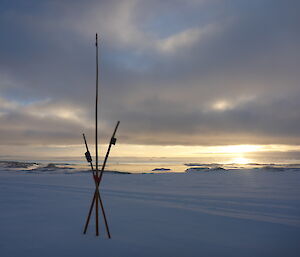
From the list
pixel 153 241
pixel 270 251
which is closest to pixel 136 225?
pixel 153 241

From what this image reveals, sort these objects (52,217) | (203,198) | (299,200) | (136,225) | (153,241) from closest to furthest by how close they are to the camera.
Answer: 1. (153,241)
2. (136,225)
3. (52,217)
4. (299,200)
5. (203,198)

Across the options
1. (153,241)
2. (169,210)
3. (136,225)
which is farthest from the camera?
(169,210)

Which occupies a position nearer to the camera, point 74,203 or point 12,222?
point 12,222

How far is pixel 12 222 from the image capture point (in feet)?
25.2

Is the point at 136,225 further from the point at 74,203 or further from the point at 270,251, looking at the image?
the point at 74,203

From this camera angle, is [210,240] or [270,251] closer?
[270,251]

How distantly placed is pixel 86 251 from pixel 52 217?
356 centimetres

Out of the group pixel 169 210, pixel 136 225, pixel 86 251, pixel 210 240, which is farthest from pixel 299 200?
pixel 86 251

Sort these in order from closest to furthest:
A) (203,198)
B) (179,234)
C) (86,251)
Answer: (86,251) < (179,234) < (203,198)

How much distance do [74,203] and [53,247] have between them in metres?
5.53

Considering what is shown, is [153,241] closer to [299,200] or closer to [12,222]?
[12,222]

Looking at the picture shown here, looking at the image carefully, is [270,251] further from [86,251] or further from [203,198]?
[203,198]

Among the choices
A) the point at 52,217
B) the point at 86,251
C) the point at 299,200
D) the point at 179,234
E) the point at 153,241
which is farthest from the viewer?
the point at 299,200

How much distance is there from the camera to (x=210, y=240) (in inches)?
242
